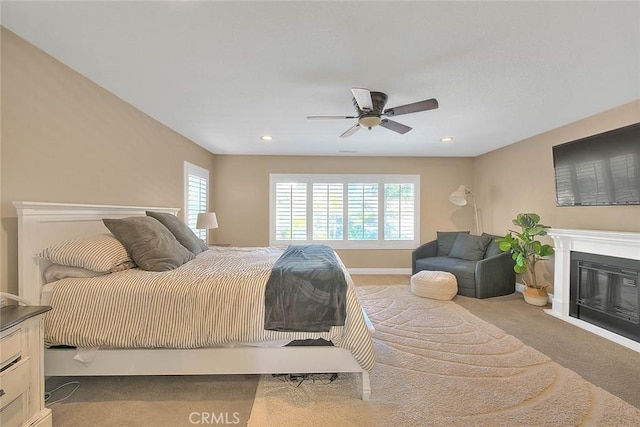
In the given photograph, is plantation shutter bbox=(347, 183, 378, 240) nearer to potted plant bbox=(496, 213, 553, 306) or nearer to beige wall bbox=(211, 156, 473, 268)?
beige wall bbox=(211, 156, 473, 268)

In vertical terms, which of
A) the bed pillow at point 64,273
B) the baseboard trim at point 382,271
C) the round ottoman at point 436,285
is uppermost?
the bed pillow at point 64,273

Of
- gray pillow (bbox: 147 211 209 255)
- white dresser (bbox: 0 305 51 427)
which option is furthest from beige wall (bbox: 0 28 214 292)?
white dresser (bbox: 0 305 51 427)

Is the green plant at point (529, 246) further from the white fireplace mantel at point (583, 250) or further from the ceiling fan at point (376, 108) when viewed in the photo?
the ceiling fan at point (376, 108)

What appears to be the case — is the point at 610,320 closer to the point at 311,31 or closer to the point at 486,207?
the point at 486,207

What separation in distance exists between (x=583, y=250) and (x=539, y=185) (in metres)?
1.18

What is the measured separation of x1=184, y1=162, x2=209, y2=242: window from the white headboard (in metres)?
1.81

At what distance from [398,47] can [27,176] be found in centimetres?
268

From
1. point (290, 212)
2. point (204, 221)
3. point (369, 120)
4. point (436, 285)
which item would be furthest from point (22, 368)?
point (290, 212)

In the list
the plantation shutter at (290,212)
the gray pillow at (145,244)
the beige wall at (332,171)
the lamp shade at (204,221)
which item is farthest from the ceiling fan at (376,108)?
the plantation shutter at (290,212)

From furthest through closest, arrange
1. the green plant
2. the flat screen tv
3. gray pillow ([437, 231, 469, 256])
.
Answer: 1. gray pillow ([437, 231, 469, 256])
2. the green plant
3. the flat screen tv

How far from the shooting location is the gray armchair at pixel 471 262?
12.9 feet

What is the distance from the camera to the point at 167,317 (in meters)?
1.79

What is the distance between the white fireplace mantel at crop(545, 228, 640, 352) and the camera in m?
2.60

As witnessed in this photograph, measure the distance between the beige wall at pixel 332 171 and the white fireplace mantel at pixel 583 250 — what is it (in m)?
2.16
